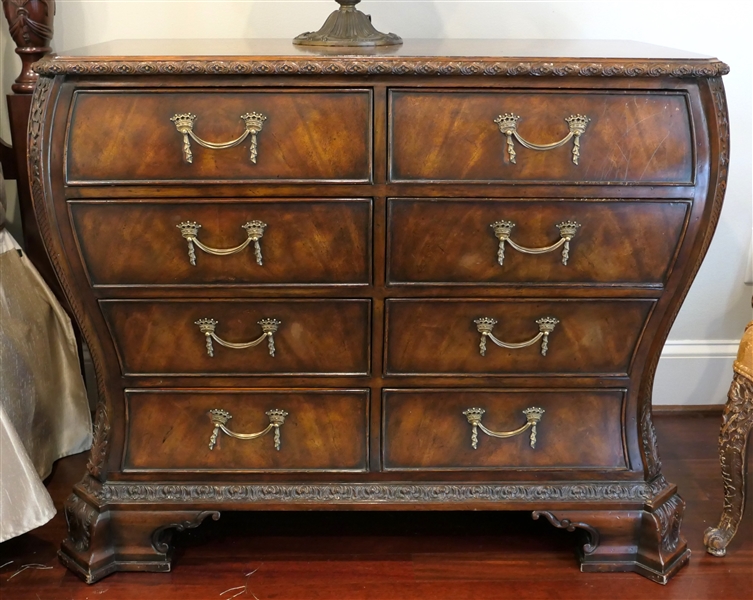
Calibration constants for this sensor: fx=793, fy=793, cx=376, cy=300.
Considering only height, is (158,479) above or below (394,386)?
below

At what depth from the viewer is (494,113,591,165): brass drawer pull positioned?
1.29 meters

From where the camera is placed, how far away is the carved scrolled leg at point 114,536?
1525 millimetres

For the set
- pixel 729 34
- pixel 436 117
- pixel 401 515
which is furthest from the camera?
pixel 729 34

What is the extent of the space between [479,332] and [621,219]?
1.03 feet

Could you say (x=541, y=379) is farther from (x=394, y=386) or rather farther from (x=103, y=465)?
(x=103, y=465)

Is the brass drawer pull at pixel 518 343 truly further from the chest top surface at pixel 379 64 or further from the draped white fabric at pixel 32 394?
the draped white fabric at pixel 32 394

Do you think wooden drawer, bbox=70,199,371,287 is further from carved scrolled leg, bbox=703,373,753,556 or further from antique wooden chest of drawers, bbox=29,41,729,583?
carved scrolled leg, bbox=703,373,753,556

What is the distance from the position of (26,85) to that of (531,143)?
Answer: 117cm

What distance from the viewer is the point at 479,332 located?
56.5 inches

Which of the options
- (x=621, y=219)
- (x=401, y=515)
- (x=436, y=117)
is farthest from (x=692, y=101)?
(x=401, y=515)

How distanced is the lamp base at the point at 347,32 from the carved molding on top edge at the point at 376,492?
→ 85cm

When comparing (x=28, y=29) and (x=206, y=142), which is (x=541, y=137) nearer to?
(x=206, y=142)

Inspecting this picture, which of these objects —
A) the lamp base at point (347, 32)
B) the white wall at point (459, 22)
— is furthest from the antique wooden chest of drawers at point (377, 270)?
the white wall at point (459, 22)

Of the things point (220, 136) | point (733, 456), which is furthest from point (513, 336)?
point (220, 136)
